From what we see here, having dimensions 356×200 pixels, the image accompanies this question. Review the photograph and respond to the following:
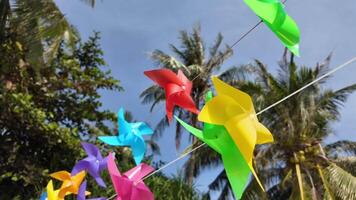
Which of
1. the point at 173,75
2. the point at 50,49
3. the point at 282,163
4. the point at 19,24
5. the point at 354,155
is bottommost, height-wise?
the point at 354,155

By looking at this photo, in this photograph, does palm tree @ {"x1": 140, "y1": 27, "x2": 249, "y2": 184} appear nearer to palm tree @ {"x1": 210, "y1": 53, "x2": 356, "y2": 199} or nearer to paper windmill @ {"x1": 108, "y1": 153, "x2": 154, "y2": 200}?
palm tree @ {"x1": 210, "y1": 53, "x2": 356, "y2": 199}

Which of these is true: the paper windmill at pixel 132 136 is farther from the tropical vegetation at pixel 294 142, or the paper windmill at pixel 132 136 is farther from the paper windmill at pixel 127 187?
the tropical vegetation at pixel 294 142

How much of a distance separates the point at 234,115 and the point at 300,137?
409 inches

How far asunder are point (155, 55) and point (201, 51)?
1.46m

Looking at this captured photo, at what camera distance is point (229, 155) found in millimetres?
3127

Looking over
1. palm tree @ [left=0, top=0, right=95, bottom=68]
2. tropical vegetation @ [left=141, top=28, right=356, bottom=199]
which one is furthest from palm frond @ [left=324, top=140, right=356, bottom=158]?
palm tree @ [left=0, top=0, right=95, bottom=68]

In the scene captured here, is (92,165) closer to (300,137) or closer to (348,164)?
(300,137)

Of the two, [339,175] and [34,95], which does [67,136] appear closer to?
[34,95]

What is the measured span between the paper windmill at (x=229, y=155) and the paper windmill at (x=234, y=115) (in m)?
0.07

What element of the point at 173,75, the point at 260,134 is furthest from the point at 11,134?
the point at 260,134

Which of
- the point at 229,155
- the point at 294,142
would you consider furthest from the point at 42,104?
the point at 229,155

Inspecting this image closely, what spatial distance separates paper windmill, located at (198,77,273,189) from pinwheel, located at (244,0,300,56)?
0.40 metres

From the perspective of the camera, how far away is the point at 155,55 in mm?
17203

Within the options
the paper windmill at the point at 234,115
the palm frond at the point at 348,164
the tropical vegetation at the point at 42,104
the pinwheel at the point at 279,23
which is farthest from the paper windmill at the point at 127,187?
the palm frond at the point at 348,164
